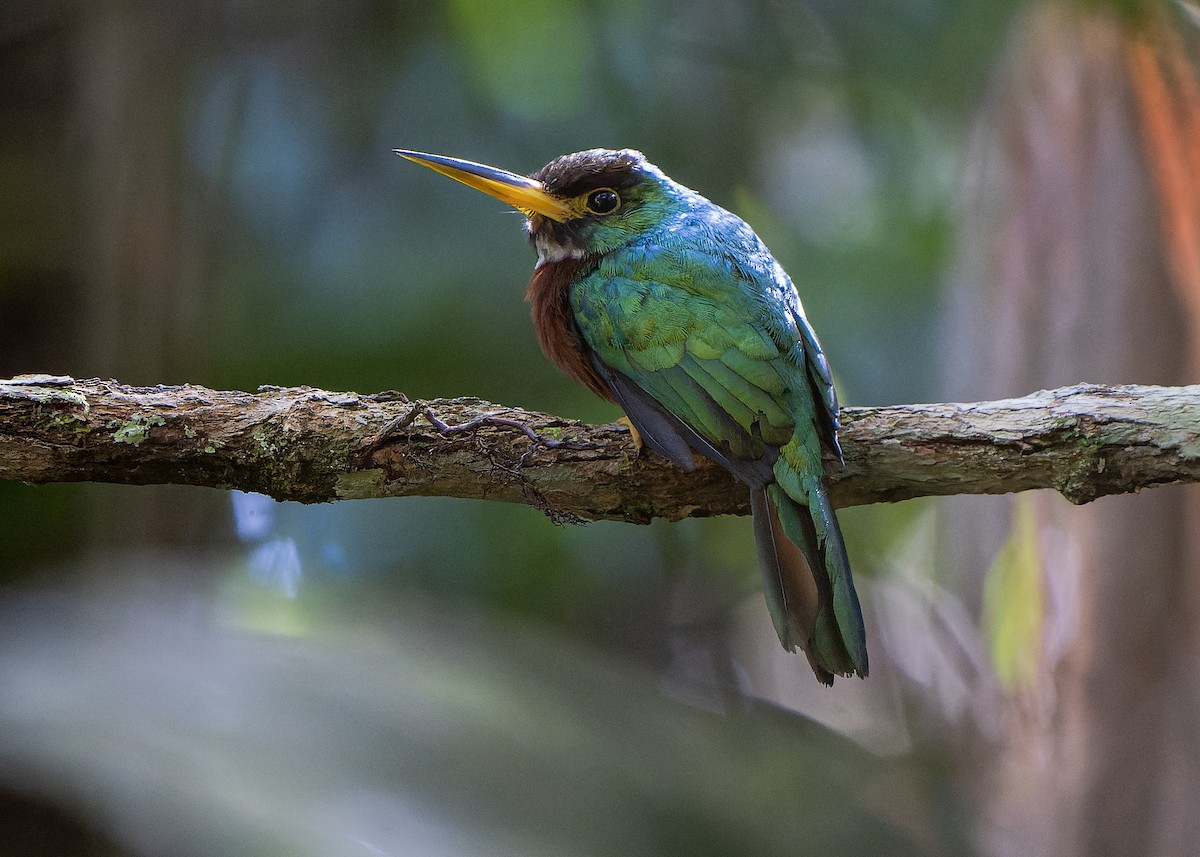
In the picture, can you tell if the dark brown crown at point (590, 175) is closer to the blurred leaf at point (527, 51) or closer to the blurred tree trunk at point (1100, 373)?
the blurred tree trunk at point (1100, 373)

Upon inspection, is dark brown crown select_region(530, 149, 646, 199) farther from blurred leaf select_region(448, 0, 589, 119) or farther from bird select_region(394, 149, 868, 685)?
blurred leaf select_region(448, 0, 589, 119)

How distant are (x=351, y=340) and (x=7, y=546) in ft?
4.03

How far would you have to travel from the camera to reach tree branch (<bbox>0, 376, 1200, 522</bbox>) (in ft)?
6.24

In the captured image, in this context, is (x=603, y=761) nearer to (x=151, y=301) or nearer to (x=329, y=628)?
(x=329, y=628)

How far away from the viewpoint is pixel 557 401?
4.08m

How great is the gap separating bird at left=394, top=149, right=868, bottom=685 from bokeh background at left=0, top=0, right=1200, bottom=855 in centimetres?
79

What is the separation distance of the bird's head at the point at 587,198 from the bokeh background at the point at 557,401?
109 cm

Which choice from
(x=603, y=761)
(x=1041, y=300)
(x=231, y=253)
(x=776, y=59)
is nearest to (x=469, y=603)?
(x=603, y=761)

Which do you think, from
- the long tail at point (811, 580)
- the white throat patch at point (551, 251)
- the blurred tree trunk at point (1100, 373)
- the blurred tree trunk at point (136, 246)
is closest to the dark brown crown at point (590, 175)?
the white throat patch at point (551, 251)

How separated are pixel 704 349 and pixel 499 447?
471mm

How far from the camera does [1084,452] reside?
1.91 m

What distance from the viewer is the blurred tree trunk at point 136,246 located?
3.29m

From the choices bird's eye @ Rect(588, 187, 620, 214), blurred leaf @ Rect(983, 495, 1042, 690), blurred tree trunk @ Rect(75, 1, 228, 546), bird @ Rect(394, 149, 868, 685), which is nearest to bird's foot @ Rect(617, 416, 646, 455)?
bird @ Rect(394, 149, 868, 685)

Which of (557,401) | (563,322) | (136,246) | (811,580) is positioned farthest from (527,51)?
(811,580)
